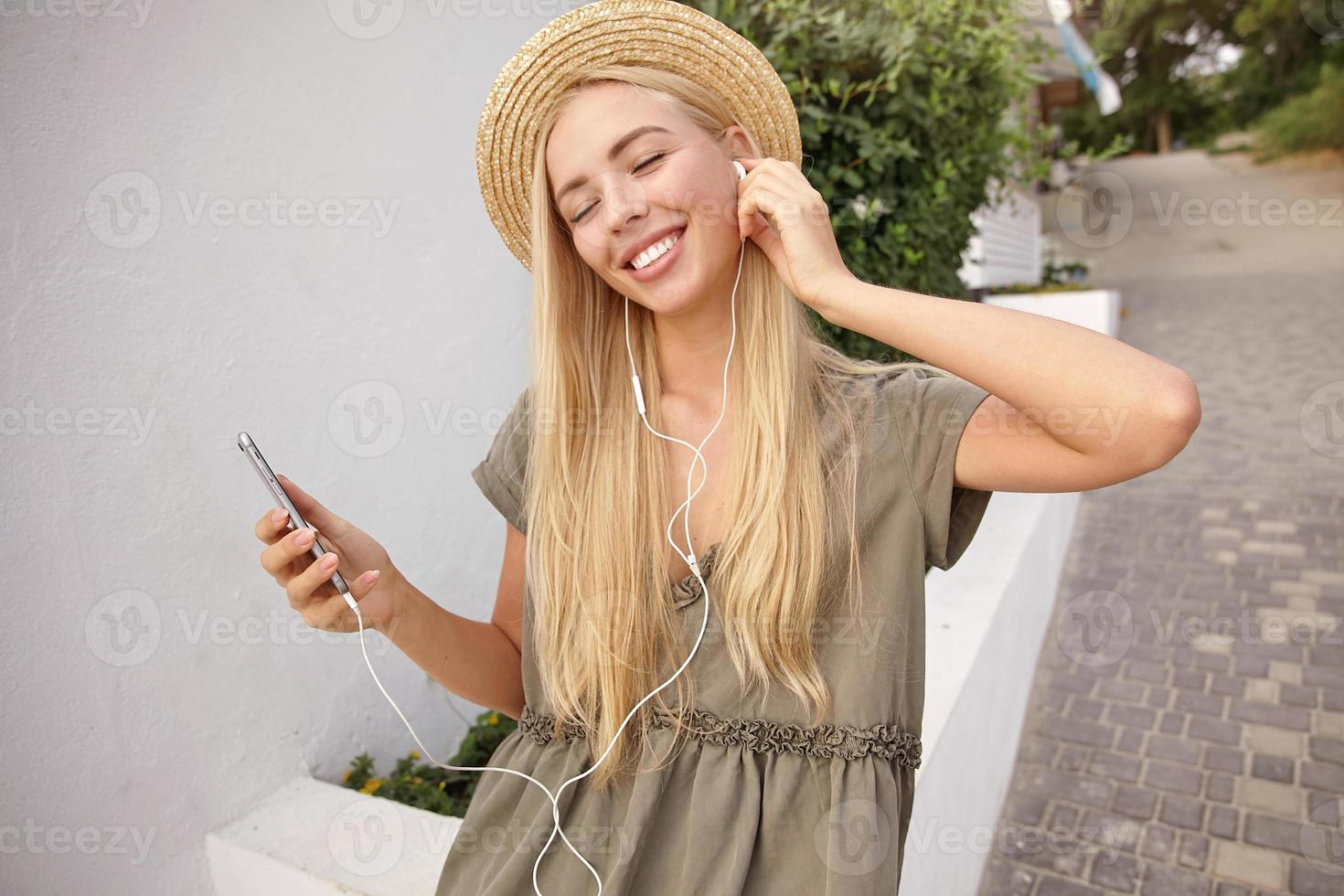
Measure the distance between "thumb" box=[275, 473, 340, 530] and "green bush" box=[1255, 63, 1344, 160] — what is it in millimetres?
27450

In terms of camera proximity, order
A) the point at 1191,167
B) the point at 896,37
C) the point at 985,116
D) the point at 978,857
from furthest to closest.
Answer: the point at 1191,167 → the point at 985,116 → the point at 896,37 → the point at 978,857

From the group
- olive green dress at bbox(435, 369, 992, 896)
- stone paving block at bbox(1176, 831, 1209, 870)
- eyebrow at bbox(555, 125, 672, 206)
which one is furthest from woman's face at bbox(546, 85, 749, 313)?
stone paving block at bbox(1176, 831, 1209, 870)

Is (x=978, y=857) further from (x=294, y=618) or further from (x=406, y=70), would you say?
(x=406, y=70)

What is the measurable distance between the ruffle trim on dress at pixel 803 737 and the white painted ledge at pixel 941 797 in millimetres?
710

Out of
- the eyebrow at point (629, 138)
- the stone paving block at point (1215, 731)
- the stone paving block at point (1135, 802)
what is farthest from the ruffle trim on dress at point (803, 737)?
the stone paving block at point (1215, 731)

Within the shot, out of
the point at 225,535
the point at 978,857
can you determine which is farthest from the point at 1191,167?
the point at 225,535

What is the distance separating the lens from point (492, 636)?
1987 mm

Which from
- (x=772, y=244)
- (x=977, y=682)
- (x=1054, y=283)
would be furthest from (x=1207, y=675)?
(x=1054, y=283)

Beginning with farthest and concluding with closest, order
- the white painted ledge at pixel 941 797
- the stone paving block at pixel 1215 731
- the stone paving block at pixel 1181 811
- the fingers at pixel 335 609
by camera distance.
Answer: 1. the stone paving block at pixel 1215 731
2. the stone paving block at pixel 1181 811
3. the white painted ledge at pixel 941 797
4. the fingers at pixel 335 609

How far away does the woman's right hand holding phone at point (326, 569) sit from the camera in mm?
1470

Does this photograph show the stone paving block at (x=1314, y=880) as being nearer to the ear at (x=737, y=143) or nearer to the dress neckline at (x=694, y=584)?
the dress neckline at (x=694, y=584)

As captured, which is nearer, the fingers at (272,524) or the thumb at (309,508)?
the fingers at (272,524)

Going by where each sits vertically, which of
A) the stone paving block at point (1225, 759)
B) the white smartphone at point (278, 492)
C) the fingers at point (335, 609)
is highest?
the stone paving block at point (1225, 759)

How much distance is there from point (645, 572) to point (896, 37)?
3182 millimetres
